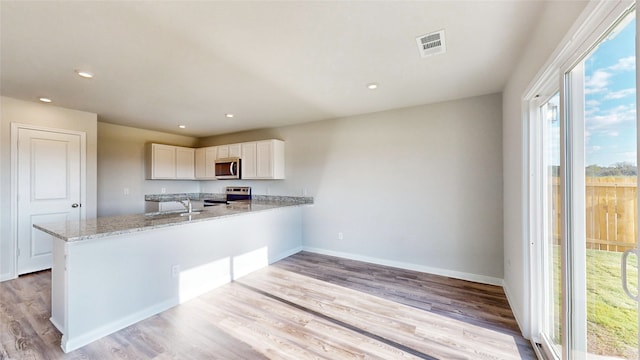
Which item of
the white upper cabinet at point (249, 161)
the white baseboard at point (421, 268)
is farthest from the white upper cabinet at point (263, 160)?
the white baseboard at point (421, 268)

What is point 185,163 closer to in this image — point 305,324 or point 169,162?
point 169,162

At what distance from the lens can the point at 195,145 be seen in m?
6.18

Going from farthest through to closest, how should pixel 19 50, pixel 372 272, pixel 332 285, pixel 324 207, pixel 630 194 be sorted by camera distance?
pixel 324 207 < pixel 372 272 < pixel 332 285 < pixel 19 50 < pixel 630 194

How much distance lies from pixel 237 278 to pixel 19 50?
304cm

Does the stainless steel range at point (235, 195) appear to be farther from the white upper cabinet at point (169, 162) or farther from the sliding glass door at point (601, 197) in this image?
the sliding glass door at point (601, 197)

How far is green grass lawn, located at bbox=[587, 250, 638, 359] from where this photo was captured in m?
1.02

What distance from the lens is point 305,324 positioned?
2.25 metres

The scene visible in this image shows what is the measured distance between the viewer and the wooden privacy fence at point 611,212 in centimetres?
99

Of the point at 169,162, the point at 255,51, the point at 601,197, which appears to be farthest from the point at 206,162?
the point at 601,197

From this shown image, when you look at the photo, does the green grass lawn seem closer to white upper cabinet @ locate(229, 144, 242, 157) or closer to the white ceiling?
the white ceiling

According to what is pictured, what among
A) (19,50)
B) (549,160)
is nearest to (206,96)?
(19,50)

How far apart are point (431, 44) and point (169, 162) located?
5.44 m

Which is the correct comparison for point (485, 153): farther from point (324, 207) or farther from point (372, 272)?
point (324, 207)

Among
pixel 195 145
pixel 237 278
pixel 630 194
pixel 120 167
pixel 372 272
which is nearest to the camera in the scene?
pixel 630 194
